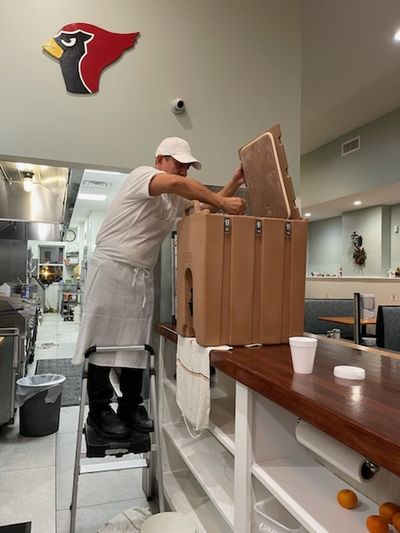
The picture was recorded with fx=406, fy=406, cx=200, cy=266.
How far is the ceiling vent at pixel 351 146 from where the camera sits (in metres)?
6.69

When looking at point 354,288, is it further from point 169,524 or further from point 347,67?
point 169,524

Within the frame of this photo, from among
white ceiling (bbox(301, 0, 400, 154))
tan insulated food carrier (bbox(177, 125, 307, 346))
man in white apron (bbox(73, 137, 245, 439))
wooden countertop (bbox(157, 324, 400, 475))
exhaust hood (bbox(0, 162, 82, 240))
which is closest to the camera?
wooden countertop (bbox(157, 324, 400, 475))

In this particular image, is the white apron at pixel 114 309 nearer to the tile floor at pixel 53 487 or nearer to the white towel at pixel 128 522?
the white towel at pixel 128 522

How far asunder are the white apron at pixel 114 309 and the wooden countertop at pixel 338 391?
2.10ft

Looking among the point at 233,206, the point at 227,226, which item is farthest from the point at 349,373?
the point at 233,206

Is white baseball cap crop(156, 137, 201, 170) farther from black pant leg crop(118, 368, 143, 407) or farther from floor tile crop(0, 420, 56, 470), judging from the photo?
floor tile crop(0, 420, 56, 470)

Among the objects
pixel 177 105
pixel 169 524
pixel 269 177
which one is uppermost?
pixel 177 105

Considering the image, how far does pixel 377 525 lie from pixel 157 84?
A: 8.15 feet

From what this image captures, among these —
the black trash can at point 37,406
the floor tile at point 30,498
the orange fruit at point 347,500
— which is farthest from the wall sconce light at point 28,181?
the orange fruit at point 347,500

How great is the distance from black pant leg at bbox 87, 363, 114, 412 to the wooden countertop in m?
0.79

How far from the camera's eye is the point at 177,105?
8.47 ft

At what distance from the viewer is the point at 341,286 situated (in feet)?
20.9

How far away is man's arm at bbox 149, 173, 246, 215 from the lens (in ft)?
5.60

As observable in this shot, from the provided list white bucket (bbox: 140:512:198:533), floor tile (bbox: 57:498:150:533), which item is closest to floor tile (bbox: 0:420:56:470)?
floor tile (bbox: 57:498:150:533)
